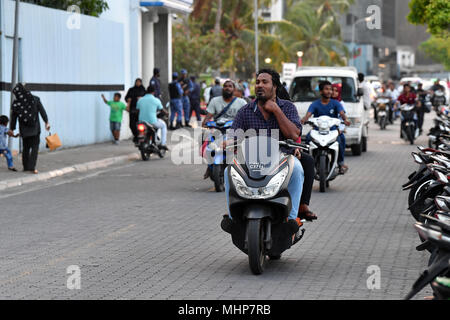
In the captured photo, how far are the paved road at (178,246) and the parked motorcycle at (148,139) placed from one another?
451cm

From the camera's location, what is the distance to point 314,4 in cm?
8569

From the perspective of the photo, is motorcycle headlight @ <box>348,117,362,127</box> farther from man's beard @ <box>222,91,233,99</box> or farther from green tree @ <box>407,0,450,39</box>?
man's beard @ <box>222,91,233,99</box>

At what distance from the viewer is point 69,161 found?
20.6m

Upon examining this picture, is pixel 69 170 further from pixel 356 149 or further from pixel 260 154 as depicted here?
pixel 260 154

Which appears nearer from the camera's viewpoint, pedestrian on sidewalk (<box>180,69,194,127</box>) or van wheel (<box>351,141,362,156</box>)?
van wheel (<box>351,141,362,156</box>)

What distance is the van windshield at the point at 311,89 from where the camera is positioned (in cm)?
2338

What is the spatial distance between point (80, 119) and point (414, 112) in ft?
30.4

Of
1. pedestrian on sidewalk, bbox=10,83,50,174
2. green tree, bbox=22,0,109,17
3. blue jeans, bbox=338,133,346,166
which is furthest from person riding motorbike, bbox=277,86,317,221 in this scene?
green tree, bbox=22,0,109,17

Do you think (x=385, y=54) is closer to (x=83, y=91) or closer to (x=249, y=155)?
(x=83, y=91)

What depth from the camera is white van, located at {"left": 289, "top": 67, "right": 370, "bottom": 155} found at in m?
23.0

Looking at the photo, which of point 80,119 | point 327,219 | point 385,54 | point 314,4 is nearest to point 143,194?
point 327,219

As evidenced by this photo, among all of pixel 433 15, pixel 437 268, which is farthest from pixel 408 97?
pixel 437 268

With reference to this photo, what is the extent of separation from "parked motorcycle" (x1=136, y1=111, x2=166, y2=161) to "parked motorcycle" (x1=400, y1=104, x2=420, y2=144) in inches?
310

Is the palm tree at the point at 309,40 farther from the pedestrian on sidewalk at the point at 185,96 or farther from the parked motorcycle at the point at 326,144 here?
the parked motorcycle at the point at 326,144
